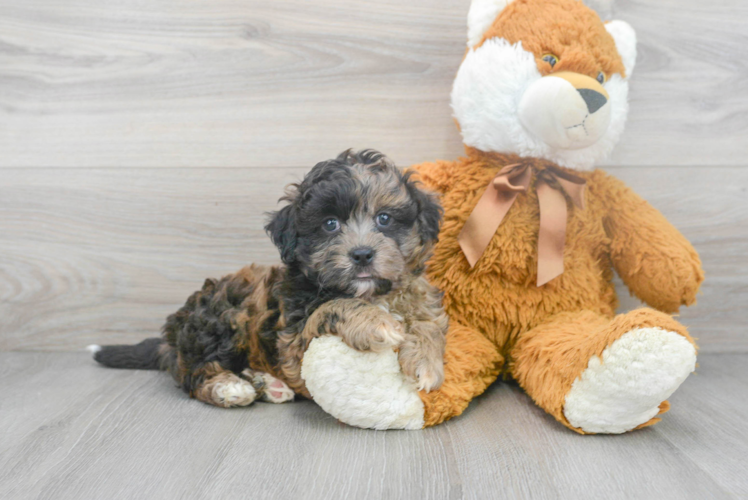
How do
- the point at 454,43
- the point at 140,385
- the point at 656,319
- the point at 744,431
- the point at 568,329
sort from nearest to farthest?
the point at 656,319 < the point at 744,431 < the point at 568,329 < the point at 140,385 < the point at 454,43

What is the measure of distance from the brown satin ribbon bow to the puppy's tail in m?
1.14

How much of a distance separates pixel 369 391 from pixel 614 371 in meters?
0.58

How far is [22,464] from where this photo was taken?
51.0 inches

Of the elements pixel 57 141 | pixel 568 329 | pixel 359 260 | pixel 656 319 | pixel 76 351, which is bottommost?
pixel 76 351

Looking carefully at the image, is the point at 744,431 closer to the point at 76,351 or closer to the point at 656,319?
the point at 656,319

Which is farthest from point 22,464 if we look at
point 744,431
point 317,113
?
point 744,431

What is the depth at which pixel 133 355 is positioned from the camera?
198 cm

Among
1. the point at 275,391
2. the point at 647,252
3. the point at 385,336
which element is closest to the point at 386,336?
the point at 385,336

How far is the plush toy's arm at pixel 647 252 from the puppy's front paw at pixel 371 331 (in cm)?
85

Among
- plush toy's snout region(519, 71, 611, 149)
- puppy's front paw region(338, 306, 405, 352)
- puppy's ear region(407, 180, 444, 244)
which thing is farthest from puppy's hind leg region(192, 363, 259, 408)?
plush toy's snout region(519, 71, 611, 149)

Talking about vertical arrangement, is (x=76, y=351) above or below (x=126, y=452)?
below

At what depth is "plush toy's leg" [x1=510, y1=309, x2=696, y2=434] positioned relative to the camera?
1.25m

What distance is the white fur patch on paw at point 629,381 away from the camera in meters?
1.24

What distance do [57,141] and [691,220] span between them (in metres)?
2.36
